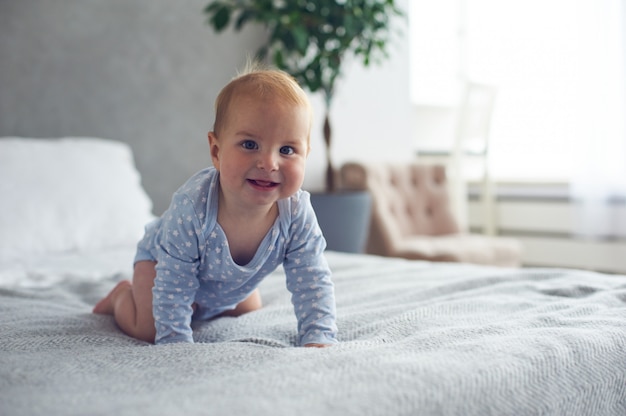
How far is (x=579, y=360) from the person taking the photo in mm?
860

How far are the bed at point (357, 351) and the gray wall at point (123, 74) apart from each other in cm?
89

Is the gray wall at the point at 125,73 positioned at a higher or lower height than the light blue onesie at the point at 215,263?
higher

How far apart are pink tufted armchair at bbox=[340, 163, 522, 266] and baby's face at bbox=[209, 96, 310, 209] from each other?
71.4 inches

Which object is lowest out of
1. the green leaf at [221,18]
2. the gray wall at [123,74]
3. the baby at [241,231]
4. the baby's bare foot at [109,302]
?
Answer: the baby's bare foot at [109,302]

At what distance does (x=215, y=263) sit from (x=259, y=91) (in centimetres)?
30

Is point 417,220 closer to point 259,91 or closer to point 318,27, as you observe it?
point 318,27

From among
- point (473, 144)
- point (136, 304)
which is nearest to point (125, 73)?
point (136, 304)

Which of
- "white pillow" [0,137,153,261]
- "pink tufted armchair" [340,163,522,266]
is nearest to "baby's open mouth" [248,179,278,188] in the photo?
"white pillow" [0,137,153,261]

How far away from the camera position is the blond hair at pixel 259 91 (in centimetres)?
93

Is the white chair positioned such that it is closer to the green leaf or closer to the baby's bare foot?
the green leaf

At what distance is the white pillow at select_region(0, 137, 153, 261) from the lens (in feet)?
5.77

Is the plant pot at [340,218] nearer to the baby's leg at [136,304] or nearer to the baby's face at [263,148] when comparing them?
the baby's leg at [136,304]

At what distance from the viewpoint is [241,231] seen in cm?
105

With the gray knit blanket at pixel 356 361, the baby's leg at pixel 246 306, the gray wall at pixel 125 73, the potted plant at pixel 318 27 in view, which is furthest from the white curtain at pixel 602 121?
the baby's leg at pixel 246 306
